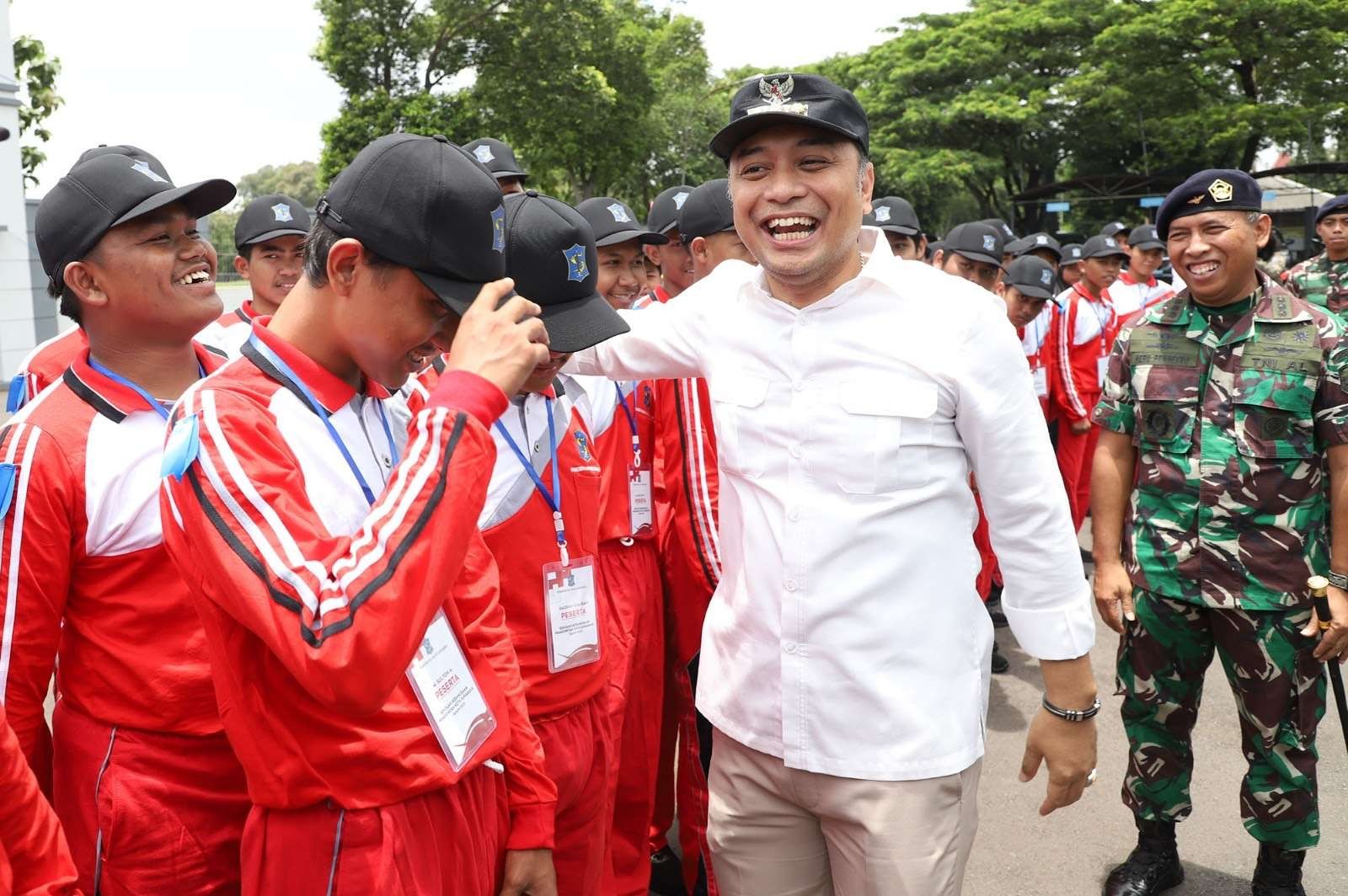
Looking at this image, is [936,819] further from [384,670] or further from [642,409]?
[642,409]

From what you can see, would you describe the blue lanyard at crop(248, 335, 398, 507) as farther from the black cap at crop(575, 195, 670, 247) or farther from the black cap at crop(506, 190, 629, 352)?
the black cap at crop(575, 195, 670, 247)

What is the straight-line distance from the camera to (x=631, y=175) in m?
36.3

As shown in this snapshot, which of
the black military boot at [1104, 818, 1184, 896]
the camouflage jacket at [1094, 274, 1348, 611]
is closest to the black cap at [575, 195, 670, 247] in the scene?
the camouflage jacket at [1094, 274, 1348, 611]

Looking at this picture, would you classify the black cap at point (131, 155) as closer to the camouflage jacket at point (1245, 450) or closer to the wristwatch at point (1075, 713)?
the wristwatch at point (1075, 713)

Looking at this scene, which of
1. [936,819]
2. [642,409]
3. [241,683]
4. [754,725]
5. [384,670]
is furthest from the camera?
[642,409]

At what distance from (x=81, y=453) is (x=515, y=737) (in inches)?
41.1

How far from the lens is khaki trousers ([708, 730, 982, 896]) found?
7.11 ft

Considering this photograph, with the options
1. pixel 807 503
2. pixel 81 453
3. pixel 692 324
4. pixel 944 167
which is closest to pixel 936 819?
pixel 807 503

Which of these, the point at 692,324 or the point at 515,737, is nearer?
the point at 515,737

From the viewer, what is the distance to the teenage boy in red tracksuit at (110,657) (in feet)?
6.82

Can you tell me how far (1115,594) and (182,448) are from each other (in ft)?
9.92

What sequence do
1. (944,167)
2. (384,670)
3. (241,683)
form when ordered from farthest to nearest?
(944,167), (241,683), (384,670)

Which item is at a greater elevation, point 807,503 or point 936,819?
point 807,503

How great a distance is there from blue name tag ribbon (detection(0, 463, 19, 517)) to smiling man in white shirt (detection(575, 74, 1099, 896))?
4.67ft
